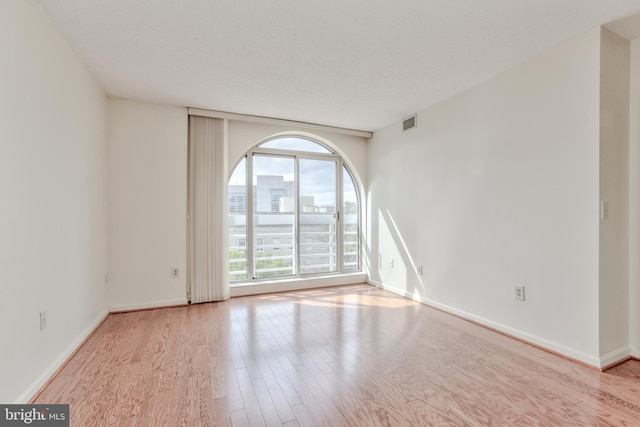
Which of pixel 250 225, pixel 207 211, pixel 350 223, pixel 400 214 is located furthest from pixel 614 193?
pixel 207 211

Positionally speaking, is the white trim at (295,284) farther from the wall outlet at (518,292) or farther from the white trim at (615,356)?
the white trim at (615,356)

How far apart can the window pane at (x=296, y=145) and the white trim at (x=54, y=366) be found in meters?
2.99

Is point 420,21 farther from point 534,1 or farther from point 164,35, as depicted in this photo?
point 164,35

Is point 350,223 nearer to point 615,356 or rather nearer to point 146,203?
point 146,203

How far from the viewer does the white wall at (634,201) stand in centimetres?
221

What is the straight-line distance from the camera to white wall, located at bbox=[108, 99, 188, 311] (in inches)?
133

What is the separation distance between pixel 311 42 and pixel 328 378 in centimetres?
244

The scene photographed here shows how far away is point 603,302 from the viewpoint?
2.12m

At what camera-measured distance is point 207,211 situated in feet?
12.5

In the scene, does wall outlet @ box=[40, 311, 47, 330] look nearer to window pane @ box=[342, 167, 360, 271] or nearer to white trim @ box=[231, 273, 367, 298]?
white trim @ box=[231, 273, 367, 298]

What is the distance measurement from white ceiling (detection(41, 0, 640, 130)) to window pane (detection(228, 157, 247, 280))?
120 cm

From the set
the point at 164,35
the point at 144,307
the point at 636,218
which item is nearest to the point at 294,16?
the point at 164,35

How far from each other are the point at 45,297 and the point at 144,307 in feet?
5.42

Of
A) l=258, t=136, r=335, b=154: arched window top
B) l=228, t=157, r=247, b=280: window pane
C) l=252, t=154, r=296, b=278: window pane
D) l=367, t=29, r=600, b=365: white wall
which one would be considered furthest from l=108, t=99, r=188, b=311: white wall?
l=367, t=29, r=600, b=365: white wall
